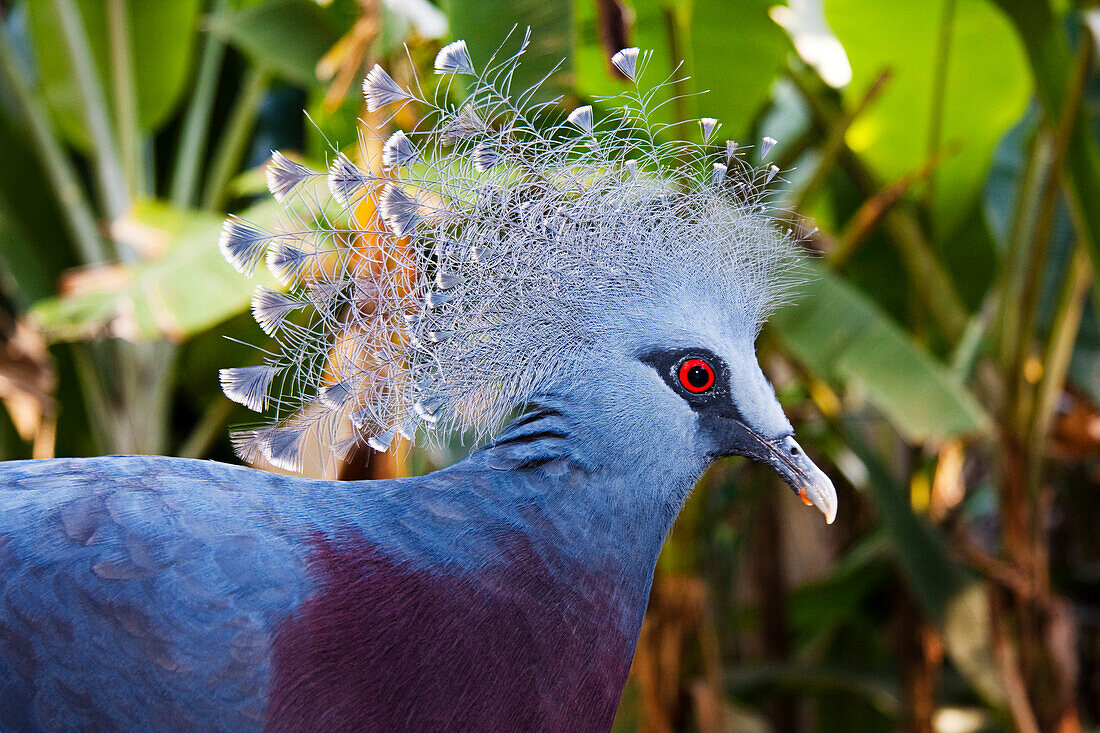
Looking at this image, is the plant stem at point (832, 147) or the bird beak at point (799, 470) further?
the plant stem at point (832, 147)

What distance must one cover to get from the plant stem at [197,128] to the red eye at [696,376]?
228cm

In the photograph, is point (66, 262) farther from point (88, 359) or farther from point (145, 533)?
point (145, 533)

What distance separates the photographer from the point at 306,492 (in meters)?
0.79

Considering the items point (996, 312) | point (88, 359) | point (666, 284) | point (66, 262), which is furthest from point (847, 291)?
point (66, 262)

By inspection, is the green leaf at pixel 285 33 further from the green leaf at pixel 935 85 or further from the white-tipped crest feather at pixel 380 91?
the white-tipped crest feather at pixel 380 91

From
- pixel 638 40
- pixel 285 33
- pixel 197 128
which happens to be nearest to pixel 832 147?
pixel 638 40

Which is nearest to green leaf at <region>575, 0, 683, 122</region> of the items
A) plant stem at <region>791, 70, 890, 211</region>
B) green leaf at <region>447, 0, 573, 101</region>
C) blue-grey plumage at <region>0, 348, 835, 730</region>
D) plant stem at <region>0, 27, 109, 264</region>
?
green leaf at <region>447, 0, 573, 101</region>

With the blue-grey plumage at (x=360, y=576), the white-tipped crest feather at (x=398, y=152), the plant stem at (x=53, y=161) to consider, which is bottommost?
the blue-grey plumage at (x=360, y=576)

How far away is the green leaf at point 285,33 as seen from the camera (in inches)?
81.0

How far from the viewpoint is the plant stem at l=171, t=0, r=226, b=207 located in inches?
106

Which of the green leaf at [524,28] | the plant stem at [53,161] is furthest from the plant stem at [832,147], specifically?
the plant stem at [53,161]

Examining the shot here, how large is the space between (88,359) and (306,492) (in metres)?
1.91

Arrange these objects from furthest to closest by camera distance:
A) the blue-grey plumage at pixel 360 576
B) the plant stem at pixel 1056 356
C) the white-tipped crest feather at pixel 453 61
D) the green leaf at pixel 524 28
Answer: the plant stem at pixel 1056 356, the green leaf at pixel 524 28, the white-tipped crest feather at pixel 453 61, the blue-grey plumage at pixel 360 576

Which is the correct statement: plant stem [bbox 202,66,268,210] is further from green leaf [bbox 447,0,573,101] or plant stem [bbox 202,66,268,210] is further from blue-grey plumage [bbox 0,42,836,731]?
blue-grey plumage [bbox 0,42,836,731]
